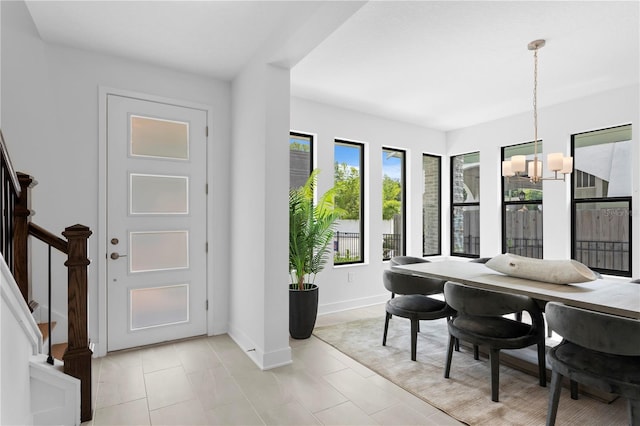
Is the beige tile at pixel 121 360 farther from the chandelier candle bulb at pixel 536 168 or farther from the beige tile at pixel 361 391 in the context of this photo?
the chandelier candle bulb at pixel 536 168

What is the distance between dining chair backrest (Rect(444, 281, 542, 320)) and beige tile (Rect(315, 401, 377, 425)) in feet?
3.23

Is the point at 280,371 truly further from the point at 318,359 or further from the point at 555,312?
the point at 555,312

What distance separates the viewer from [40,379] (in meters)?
2.01

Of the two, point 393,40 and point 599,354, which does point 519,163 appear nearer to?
point 393,40

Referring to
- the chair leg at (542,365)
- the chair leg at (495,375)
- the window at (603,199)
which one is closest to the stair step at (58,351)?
the chair leg at (495,375)

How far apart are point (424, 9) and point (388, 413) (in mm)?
2788

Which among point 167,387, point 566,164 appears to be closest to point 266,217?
point 167,387

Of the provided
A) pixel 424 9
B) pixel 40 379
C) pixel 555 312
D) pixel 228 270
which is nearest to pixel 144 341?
pixel 228 270

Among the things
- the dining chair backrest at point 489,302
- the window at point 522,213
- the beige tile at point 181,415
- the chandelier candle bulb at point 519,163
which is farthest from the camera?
the window at point 522,213

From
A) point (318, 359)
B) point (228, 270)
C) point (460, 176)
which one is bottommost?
point (318, 359)

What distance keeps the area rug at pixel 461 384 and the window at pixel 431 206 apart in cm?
223

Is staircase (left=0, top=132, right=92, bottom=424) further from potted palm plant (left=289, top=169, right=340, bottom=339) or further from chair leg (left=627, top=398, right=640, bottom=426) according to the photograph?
chair leg (left=627, top=398, right=640, bottom=426)

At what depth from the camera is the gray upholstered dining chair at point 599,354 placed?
171 cm

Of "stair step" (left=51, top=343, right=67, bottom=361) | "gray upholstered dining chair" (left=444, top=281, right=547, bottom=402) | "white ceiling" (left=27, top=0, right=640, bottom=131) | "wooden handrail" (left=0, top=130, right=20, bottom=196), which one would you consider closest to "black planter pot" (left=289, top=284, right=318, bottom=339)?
"gray upholstered dining chair" (left=444, top=281, right=547, bottom=402)
